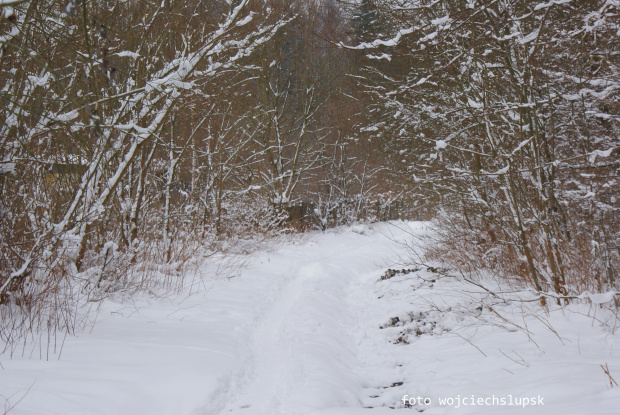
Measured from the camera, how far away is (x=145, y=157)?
6.64 meters

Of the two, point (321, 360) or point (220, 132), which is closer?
point (321, 360)

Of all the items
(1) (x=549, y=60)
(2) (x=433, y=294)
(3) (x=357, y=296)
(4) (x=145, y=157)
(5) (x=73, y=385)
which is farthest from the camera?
(3) (x=357, y=296)

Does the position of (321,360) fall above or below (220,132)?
below

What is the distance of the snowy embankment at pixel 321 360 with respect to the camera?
2.71m

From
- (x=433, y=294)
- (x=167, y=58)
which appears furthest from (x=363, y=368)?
(x=167, y=58)

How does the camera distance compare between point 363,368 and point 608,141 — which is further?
point 608,141

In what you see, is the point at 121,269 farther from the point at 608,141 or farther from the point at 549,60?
the point at 608,141

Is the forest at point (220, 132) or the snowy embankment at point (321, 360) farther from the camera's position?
the forest at point (220, 132)

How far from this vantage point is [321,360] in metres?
4.09

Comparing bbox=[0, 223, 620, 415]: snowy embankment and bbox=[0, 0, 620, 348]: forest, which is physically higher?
bbox=[0, 0, 620, 348]: forest

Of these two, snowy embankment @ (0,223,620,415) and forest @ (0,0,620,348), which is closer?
snowy embankment @ (0,223,620,415)

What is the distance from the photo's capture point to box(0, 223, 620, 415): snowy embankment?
8.89 ft

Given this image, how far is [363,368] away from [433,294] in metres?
2.22

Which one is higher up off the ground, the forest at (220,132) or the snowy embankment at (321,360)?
the forest at (220,132)
